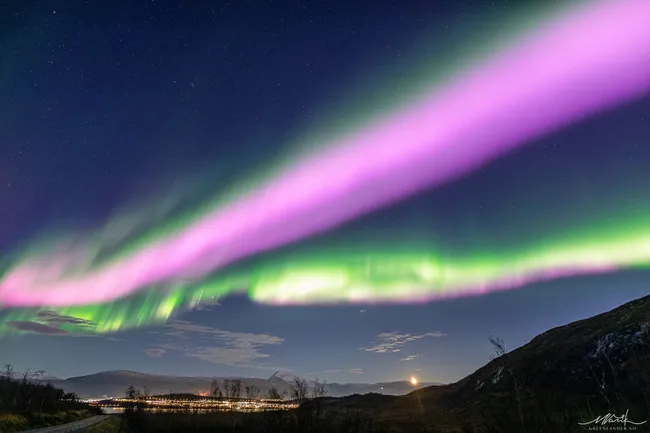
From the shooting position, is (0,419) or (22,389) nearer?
(0,419)

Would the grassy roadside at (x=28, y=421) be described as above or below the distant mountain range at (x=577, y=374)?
below

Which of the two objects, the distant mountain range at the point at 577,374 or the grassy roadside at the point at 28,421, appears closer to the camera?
the grassy roadside at the point at 28,421

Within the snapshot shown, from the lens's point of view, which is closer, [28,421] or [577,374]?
[28,421]

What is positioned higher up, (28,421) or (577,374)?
(577,374)

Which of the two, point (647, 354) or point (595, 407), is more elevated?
point (647, 354)

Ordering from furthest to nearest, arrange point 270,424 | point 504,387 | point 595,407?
point 504,387 < point 595,407 < point 270,424

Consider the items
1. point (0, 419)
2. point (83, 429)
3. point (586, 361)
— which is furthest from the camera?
point (586, 361)

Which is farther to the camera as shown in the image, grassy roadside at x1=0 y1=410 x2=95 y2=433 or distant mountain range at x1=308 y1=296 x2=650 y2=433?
distant mountain range at x1=308 y1=296 x2=650 y2=433

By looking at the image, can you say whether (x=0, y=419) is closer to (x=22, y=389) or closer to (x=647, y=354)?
(x=22, y=389)

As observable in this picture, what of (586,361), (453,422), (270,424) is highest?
(586,361)

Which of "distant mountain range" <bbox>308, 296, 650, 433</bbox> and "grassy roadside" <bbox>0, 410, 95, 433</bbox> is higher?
"distant mountain range" <bbox>308, 296, 650, 433</bbox>

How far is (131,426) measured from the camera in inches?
4970

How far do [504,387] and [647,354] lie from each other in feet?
175

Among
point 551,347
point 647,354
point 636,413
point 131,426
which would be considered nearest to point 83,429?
point 131,426
